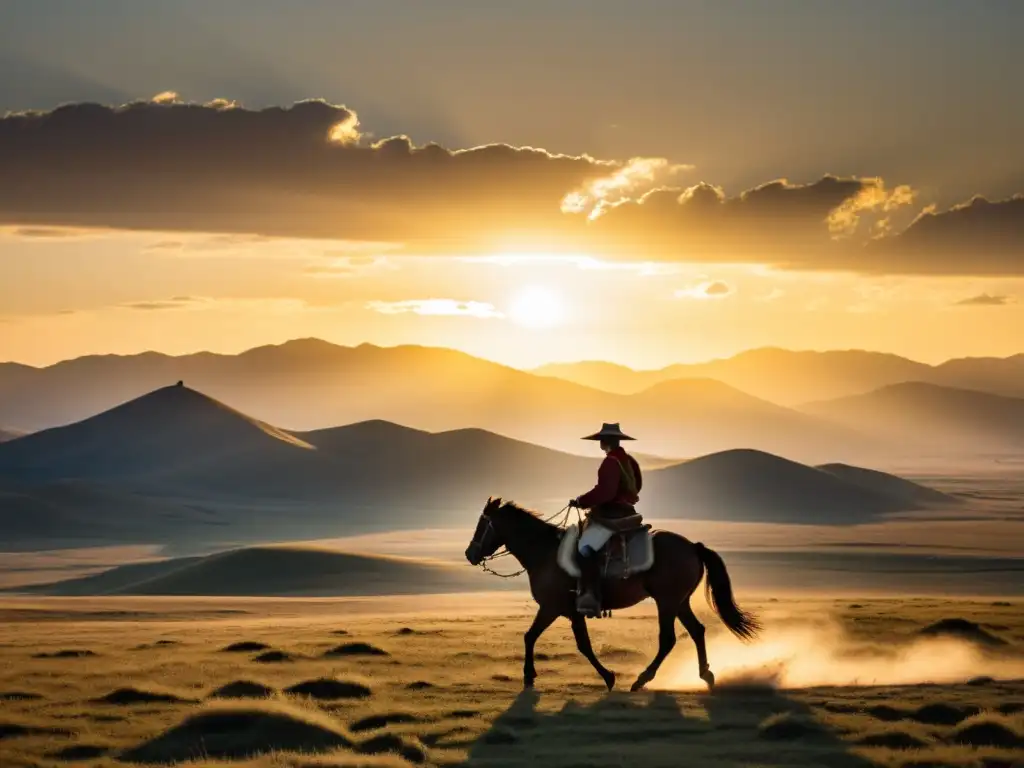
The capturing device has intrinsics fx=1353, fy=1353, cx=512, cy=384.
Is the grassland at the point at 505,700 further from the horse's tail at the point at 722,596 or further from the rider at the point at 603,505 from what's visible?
the rider at the point at 603,505

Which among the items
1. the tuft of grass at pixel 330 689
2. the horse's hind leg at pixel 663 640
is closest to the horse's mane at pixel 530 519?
the horse's hind leg at pixel 663 640

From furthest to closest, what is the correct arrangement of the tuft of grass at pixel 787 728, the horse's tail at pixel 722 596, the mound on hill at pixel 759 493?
the mound on hill at pixel 759 493, the horse's tail at pixel 722 596, the tuft of grass at pixel 787 728

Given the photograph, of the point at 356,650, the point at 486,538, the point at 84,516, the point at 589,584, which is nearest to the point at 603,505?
the point at 589,584

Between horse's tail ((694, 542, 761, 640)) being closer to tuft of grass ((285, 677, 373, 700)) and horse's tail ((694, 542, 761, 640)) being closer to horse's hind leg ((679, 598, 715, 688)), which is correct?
horse's hind leg ((679, 598, 715, 688))

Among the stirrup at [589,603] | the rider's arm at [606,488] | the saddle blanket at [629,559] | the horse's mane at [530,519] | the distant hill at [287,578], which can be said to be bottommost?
the distant hill at [287,578]

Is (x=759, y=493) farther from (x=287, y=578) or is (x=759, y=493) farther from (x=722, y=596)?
(x=722, y=596)

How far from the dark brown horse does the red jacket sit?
993 mm

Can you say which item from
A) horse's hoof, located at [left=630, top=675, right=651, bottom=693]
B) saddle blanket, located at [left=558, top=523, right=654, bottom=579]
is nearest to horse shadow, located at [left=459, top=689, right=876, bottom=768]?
horse's hoof, located at [left=630, top=675, right=651, bottom=693]

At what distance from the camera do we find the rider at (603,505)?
22.0 m

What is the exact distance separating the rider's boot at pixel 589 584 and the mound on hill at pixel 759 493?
472ft

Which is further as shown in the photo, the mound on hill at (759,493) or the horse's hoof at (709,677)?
the mound on hill at (759,493)

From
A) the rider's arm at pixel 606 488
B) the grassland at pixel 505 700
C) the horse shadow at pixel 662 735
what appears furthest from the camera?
the rider's arm at pixel 606 488

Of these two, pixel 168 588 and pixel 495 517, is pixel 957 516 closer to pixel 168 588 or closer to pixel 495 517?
pixel 168 588

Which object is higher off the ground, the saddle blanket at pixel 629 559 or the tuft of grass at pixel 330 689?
the saddle blanket at pixel 629 559
